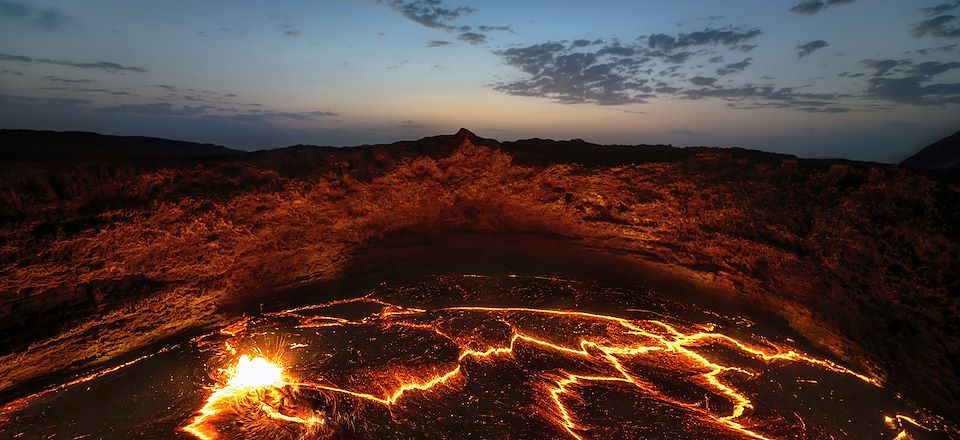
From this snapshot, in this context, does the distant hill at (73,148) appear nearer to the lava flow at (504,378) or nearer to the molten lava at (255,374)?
the lava flow at (504,378)

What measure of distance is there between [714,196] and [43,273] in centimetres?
946

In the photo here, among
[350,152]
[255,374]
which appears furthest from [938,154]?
[255,374]

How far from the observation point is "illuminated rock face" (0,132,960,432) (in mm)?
5176

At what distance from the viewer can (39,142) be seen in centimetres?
622

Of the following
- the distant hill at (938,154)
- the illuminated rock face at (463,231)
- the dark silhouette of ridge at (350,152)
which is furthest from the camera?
the distant hill at (938,154)

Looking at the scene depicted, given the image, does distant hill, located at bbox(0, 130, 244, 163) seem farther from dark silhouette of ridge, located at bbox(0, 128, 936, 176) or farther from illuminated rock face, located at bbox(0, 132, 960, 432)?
illuminated rock face, located at bbox(0, 132, 960, 432)

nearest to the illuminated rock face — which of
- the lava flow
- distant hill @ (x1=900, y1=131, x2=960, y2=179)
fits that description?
the lava flow

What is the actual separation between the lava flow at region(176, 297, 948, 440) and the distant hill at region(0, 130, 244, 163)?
2974 millimetres

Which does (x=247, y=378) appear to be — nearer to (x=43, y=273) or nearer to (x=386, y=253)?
(x=43, y=273)

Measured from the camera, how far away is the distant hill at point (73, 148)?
573cm

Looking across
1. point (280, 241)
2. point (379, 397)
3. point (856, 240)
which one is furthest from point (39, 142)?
point (856, 240)

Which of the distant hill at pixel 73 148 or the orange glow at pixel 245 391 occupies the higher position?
the distant hill at pixel 73 148

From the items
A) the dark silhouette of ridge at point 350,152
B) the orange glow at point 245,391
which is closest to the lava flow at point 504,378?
the orange glow at point 245,391

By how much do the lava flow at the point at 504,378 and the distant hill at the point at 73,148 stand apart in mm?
2974
